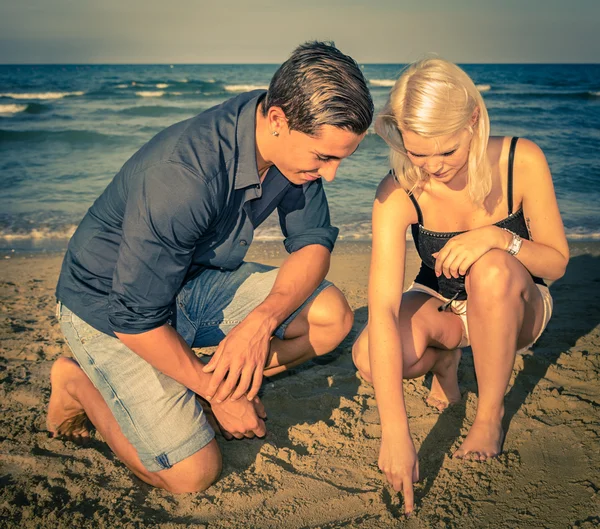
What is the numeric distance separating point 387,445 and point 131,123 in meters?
15.0

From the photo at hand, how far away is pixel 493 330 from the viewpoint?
2.33 meters

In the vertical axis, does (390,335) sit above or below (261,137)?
below

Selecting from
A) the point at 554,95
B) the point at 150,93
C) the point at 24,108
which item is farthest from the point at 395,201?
the point at 150,93

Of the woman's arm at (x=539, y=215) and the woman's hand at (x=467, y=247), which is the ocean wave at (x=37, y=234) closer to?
the woman's hand at (x=467, y=247)

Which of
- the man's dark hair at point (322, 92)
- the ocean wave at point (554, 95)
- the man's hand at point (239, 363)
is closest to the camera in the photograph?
the man's dark hair at point (322, 92)

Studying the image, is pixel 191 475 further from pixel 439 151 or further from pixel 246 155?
pixel 439 151

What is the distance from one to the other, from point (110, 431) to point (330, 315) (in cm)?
114

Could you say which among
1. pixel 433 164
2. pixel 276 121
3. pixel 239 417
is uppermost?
pixel 276 121

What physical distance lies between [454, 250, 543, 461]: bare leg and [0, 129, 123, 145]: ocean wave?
37.5 ft

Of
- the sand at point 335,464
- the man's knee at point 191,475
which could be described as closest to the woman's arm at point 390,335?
the sand at point 335,464

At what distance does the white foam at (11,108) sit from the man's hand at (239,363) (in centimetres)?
1925

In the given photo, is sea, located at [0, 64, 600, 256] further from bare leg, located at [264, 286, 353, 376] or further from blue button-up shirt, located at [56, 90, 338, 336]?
bare leg, located at [264, 286, 353, 376]

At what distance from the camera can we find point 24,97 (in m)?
23.9

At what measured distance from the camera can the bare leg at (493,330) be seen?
232 cm
